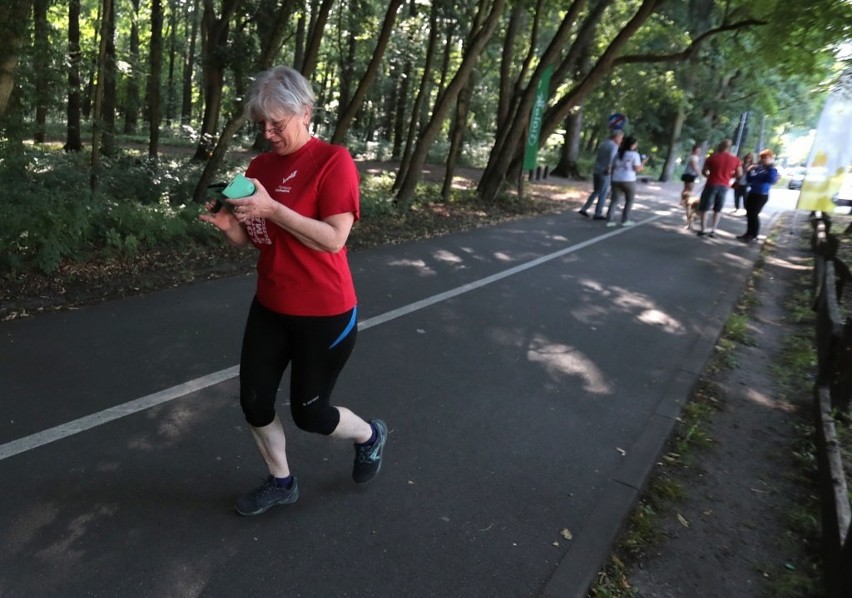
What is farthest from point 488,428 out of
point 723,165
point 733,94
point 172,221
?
point 733,94

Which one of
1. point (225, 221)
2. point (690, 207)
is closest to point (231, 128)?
point (225, 221)

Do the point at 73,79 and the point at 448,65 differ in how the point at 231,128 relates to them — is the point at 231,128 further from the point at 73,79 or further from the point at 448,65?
the point at 448,65

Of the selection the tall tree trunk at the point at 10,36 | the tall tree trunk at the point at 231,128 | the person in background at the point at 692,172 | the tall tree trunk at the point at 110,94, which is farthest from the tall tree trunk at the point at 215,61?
the person in background at the point at 692,172

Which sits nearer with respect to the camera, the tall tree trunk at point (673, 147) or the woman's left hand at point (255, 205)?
the woman's left hand at point (255, 205)

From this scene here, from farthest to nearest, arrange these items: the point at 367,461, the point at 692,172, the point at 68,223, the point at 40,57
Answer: the point at 692,172, the point at 40,57, the point at 68,223, the point at 367,461

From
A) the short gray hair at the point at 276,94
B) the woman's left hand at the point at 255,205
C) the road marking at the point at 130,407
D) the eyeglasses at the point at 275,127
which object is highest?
the short gray hair at the point at 276,94

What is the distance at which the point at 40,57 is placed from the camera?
8.35 meters

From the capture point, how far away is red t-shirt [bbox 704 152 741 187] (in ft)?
39.6

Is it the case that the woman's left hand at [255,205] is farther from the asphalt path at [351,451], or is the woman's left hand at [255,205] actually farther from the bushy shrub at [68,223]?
the bushy shrub at [68,223]

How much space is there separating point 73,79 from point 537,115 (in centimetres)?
970

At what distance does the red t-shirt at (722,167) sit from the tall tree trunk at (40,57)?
11873 mm

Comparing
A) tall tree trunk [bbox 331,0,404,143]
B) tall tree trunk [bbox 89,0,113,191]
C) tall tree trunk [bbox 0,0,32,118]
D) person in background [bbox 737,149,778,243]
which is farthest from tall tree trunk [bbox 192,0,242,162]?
person in background [bbox 737,149,778,243]

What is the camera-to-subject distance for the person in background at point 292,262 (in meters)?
2.46

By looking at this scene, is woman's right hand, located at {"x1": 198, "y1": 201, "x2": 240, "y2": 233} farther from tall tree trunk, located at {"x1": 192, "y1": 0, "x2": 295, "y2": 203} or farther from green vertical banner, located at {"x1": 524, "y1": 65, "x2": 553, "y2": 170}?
green vertical banner, located at {"x1": 524, "y1": 65, "x2": 553, "y2": 170}
